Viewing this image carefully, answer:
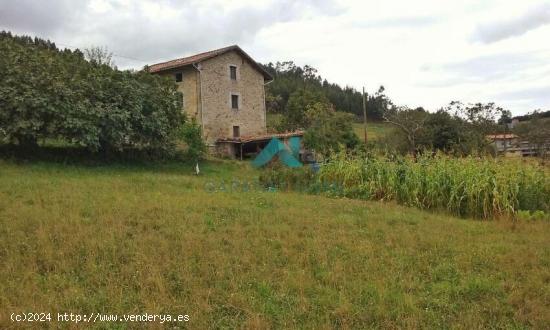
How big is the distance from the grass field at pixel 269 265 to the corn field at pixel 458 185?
3.97 feet

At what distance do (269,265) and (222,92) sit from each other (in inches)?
896

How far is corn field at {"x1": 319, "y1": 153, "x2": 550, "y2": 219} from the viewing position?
28.8 feet

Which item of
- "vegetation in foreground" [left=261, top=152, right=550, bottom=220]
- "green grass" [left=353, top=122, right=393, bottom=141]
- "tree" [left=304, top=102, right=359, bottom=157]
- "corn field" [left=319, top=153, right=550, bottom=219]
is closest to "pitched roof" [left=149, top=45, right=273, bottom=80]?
"tree" [left=304, top=102, right=359, bottom=157]

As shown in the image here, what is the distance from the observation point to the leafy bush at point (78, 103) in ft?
43.7

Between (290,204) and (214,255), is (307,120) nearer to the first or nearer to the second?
(290,204)

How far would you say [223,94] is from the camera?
88.3ft

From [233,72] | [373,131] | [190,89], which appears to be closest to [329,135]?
[233,72]

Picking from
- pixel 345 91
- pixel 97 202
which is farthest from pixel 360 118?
pixel 97 202

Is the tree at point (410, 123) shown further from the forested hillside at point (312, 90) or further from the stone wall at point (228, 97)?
the forested hillside at point (312, 90)

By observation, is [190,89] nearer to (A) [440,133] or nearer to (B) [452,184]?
(A) [440,133]

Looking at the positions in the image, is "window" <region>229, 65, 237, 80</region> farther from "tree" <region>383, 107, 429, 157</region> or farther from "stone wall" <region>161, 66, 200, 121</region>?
"tree" <region>383, 107, 429, 157</region>

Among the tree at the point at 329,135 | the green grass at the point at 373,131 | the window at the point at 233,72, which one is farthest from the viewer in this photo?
the green grass at the point at 373,131

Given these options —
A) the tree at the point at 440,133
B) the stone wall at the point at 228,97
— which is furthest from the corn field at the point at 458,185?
the stone wall at the point at 228,97

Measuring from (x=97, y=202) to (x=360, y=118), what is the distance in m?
58.9
